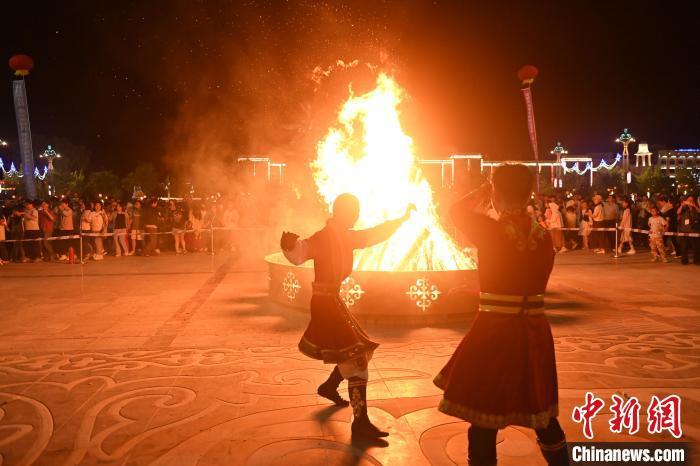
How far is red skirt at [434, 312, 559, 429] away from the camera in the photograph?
116 inches

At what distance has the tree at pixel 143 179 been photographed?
66.3 meters

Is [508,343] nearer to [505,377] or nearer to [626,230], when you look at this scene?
[505,377]

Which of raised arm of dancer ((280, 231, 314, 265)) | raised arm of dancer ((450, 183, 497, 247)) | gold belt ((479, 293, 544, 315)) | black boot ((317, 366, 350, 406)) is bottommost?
black boot ((317, 366, 350, 406))

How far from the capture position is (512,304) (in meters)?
3.03

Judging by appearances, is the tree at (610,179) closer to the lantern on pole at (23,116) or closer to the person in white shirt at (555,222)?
the person in white shirt at (555,222)

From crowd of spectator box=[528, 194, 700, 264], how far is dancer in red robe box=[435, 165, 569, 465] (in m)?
12.4

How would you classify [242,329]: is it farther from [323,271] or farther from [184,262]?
[184,262]

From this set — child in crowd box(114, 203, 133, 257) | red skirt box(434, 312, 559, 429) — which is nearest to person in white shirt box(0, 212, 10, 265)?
child in crowd box(114, 203, 133, 257)

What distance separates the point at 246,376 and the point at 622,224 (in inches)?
543

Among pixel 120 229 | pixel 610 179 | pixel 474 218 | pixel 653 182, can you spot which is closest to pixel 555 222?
pixel 120 229

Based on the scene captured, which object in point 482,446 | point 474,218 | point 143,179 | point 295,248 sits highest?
point 143,179

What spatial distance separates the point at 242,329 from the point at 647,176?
257ft

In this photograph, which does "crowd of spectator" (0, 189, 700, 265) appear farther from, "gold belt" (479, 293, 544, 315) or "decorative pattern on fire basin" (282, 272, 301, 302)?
"gold belt" (479, 293, 544, 315)

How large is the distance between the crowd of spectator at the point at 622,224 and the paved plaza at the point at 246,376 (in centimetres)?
438
